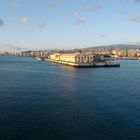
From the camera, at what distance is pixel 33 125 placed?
1636cm

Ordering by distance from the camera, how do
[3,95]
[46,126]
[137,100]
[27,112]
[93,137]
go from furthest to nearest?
[3,95]
[137,100]
[27,112]
[46,126]
[93,137]

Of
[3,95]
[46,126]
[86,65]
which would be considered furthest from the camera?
[86,65]

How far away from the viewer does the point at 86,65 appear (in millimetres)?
70000

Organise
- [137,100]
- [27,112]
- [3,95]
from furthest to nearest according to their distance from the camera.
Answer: [3,95], [137,100], [27,112]

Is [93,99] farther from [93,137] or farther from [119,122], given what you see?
[93,137]

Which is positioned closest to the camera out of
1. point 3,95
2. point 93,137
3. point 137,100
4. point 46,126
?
point 93,137

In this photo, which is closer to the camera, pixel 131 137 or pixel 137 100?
pixel 131 137

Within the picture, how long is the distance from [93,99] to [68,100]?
82.5 inches

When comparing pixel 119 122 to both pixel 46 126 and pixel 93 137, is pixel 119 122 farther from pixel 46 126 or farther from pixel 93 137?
pixel 46 126

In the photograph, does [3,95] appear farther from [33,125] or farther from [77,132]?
[77,132]

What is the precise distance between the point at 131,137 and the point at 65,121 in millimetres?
4124

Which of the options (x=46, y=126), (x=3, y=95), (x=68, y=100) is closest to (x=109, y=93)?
A: (x=68, y=100)

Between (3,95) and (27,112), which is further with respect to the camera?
(3,95)

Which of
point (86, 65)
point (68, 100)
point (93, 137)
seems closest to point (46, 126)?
point (93, 137)
